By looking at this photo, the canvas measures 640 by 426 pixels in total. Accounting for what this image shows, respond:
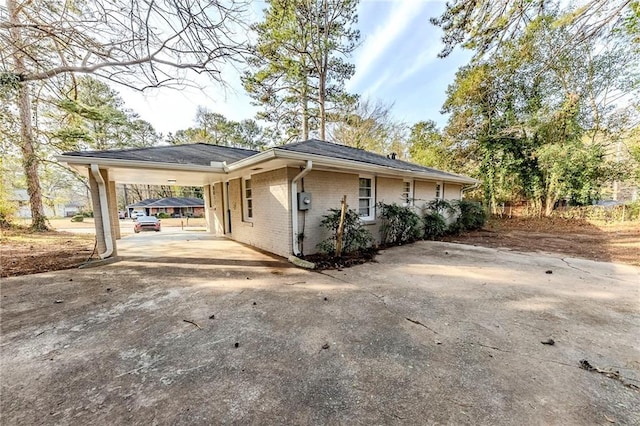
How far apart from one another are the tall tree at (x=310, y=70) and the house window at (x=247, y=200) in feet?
18.4

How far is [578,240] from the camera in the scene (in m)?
8.76

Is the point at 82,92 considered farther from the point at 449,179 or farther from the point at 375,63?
the point at 449,179

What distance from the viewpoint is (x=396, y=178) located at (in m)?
8.33

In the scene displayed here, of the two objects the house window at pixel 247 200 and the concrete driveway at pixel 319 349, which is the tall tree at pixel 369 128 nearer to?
the house window at pixel 247 200

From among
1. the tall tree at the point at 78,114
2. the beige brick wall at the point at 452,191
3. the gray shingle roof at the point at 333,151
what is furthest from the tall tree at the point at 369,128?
the tall tree at the point at 78,114

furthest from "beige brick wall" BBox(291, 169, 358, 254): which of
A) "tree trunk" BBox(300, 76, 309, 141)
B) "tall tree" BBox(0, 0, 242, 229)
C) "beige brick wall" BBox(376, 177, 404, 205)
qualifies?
"tree trunk" BBox(300, 76, 309, 141)

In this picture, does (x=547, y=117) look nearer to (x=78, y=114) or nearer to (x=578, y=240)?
(x=578, y=240)

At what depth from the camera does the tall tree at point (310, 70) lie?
38.2ft

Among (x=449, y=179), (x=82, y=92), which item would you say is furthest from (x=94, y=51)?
(x=449, y=179)

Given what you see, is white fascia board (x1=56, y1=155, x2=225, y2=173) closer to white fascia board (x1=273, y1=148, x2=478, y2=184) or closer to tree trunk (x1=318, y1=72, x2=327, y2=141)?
white fascia board (x1=273, y1=148, x2=478, y2=184)

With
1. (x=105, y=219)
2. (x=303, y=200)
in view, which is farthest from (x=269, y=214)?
(x=105, y=219)

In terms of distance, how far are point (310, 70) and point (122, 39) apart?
33.9 feet

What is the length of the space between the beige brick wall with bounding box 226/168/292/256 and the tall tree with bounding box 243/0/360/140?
6.40 meters

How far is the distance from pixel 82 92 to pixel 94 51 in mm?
5074
